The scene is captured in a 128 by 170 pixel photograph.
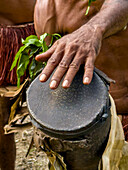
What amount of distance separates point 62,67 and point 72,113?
5.9 inches

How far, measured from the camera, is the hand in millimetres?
806

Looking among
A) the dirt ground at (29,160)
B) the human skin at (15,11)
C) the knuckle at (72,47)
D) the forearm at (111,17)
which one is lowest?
the dirt ground at (29,160)

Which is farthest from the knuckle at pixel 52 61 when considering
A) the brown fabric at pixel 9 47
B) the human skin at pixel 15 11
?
the human skin at pixel 15 11

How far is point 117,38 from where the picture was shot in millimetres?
1266

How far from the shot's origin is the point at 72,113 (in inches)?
33.5

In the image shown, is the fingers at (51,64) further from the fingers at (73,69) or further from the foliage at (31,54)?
the foliage at (31,54)

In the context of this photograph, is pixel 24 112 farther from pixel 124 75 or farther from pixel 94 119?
pixel 94 119

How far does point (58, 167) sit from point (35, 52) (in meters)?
0.46

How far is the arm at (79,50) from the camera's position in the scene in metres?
0.81

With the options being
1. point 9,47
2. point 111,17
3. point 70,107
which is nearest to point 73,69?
point 70,107

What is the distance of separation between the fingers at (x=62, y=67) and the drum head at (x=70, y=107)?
72mm

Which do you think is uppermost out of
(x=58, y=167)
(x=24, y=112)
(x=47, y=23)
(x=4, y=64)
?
(x=47, y=23)

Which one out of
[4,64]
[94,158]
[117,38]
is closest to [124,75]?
[117,38]

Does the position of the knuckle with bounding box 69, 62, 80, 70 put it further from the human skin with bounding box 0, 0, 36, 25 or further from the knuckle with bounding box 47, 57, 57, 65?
the human skin with bounding box 0, 0, 36, 25
